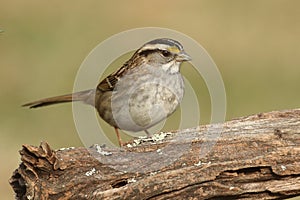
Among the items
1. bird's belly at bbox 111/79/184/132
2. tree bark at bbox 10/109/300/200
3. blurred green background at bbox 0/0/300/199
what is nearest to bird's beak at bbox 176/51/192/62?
bird's belly at bbox 111/79/184/132

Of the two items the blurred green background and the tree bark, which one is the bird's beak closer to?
the tree bark

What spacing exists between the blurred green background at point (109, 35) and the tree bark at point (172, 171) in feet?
14.7

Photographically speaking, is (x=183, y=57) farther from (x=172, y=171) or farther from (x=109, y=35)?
(x=109, y=35)

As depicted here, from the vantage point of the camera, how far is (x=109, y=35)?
14.7 meters

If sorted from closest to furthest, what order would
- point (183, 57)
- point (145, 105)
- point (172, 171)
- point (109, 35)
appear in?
point (172, 171) < point (145, 105) < point (183, 57) < point (109, 35)

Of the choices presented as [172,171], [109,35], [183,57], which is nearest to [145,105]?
[183,57]

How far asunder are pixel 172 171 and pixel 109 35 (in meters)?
8.38

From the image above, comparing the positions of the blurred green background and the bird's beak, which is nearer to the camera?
the bird's beak

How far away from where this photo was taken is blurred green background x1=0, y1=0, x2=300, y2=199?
1232 centimetres

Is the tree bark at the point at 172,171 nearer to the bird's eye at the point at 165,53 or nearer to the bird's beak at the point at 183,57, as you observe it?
the bird's beak at the point at 183,57

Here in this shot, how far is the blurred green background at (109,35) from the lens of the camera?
485 inches

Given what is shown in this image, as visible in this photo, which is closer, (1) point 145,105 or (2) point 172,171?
(2) point 172,171

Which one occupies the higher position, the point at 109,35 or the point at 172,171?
the point at 109,35

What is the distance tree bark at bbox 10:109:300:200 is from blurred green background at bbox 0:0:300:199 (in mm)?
4492
